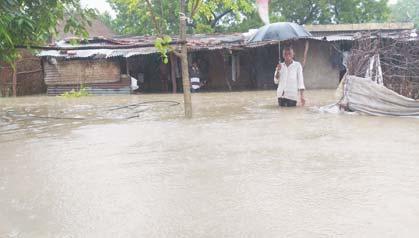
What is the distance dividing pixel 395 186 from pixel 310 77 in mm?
14295

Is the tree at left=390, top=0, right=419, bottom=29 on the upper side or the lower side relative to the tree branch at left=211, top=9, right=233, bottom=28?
upper

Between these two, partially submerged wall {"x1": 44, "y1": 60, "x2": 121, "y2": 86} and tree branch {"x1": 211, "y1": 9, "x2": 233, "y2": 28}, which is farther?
tree branch {"x1": 211, "y1": 9, "x2": 233, "y2": 28}

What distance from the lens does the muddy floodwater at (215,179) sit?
3.30 meters

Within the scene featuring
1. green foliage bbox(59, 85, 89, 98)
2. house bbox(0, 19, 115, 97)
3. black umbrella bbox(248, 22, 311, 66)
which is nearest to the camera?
black umbrella bbox(248, 22, 311, 66)

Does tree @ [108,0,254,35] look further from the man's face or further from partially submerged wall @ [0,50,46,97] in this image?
the man's face

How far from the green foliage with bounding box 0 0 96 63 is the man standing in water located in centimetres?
429

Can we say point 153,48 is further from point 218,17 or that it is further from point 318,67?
point 218,17

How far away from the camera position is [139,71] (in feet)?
64.2

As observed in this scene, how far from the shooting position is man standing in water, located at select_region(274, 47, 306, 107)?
9.92 m

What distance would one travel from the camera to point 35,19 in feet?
22.8

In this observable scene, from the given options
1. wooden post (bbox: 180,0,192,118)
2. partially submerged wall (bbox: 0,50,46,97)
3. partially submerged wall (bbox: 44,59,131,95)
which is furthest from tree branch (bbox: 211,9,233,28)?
wooden post (bbox: 180,0,192,118)

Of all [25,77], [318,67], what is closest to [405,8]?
[318,67]

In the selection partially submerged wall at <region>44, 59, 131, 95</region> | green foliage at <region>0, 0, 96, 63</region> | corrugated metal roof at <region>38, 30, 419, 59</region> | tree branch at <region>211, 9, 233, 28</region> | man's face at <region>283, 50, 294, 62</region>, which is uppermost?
tree branch at <region>211, 9, 233, 28</region>

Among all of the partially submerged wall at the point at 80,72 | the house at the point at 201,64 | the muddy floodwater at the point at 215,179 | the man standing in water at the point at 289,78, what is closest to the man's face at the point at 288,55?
the man standing in water at the point at 289,78
